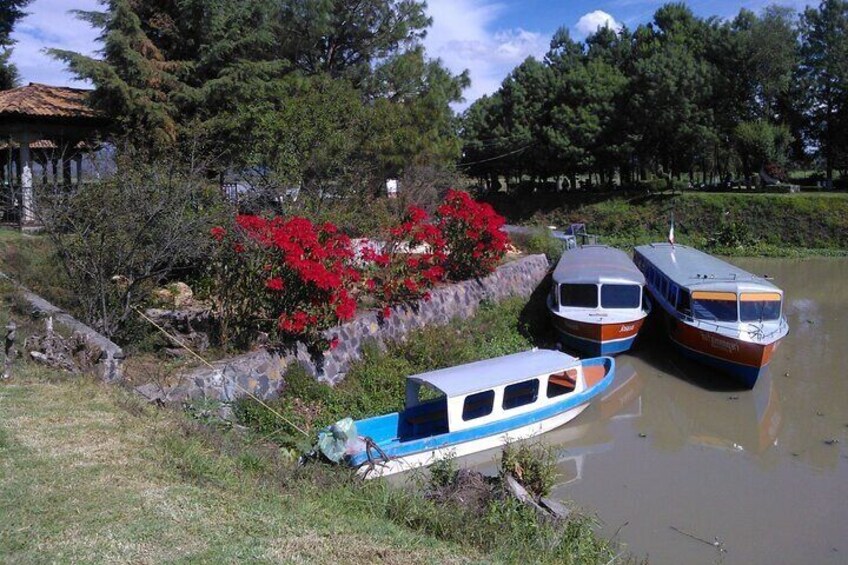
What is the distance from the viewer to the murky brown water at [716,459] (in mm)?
9344

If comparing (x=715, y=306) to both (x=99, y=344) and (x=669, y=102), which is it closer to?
(x=99, y=344)

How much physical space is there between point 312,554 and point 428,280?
35.7 ft

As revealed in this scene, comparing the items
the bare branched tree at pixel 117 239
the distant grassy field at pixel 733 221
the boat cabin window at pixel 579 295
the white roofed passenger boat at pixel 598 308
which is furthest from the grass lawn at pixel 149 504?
the distant grassy field at pixel 733 221

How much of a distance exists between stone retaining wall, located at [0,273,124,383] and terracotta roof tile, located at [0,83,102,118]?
10410mm

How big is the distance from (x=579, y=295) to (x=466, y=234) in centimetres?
321

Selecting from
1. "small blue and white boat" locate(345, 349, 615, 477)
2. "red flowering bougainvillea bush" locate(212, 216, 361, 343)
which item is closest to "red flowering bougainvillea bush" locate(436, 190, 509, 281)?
"small blue and white boat" locate(345, 349, 615, 477)

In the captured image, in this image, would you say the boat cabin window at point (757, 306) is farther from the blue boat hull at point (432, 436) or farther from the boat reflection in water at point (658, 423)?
the blue boat hull at point (432, 436)

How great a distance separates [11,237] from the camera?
15.7 metres

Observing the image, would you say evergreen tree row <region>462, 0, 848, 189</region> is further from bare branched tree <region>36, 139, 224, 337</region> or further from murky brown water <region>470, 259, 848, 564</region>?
bare branched tree <region>36, 139, 224, 337</region>

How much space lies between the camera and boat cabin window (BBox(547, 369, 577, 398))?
13383 millimetres

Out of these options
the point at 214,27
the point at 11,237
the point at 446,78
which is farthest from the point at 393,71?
the point at 11,237

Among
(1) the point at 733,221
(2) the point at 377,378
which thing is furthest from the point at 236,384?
(1) the point at 733,221

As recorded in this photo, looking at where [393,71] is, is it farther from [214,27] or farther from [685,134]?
→ [685,134]

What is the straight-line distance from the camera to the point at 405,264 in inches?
622
